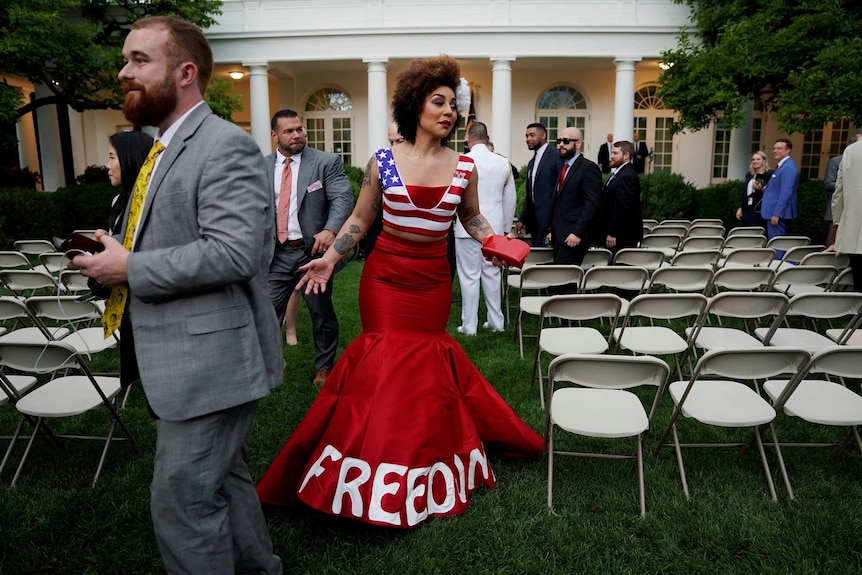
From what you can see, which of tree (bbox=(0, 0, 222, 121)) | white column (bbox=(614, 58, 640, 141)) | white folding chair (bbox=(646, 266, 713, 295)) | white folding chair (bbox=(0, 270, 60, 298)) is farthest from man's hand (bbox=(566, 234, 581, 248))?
white column (bbox=(614, 58, 640, 141))

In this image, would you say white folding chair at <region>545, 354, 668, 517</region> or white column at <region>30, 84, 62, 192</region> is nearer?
white folding chair at <region>545, 354, 668, 517</region>

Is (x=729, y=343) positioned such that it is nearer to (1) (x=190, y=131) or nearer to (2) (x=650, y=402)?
(2) (x=650, y=402)

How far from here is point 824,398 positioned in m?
3.74

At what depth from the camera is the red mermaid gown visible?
3.04 m

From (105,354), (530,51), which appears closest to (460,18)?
(530,51)

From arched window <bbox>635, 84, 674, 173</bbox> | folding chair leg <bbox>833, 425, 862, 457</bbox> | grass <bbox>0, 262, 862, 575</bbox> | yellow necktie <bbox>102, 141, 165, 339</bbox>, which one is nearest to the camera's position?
yellow necktie <bbox>102, 141, 165, 339</bbox>

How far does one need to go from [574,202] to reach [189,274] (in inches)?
233

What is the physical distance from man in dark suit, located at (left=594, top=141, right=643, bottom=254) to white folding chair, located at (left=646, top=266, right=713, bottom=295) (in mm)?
1601

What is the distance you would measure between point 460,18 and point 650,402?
16.6 m

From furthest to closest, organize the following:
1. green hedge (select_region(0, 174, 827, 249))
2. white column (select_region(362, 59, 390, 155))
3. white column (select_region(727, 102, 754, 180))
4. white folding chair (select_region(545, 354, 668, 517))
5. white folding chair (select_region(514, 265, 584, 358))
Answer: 1. white column (select_region(727, 102, 754, 180))
2. white column (select_region(362, 59, 390, 155))
3. green hedge (select_region(0, 174, 827, 249))
4. white folding chair (select_region(514, 265, 584, 358))
5. white folding chair (select_region(545, 354, 668, 517))

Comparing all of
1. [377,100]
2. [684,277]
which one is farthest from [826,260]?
[377,100]

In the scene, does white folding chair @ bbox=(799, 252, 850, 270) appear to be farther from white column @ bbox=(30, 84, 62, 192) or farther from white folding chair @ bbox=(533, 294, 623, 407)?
white column @ bbox=(30, 84, 62, 192)

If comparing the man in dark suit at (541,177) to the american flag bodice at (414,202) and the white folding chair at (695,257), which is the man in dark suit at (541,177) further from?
the american flag bodice at (414,202)

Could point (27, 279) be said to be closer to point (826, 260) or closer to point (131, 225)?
point (131, 225)
